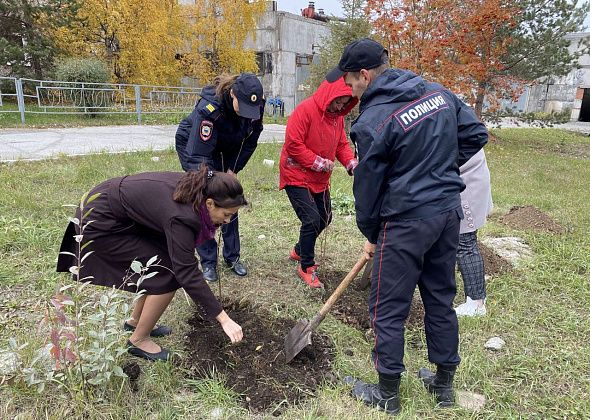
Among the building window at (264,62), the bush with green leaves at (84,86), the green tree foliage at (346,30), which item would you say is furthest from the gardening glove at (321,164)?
the building window at (264,62)

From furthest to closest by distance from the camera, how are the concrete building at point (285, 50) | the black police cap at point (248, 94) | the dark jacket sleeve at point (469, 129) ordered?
the concrete building at point (285, 50) < the black police cap at point (248, 94) < the dark jacket sleeve at point (469, 129)

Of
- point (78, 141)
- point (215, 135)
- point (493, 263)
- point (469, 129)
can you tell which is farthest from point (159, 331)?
point (78, 141)

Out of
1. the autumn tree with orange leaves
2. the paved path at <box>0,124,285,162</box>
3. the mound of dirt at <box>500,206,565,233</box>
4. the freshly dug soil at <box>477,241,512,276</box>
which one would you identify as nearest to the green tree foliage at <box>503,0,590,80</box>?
the autumn tree with orange leaves

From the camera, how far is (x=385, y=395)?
83.8 inches

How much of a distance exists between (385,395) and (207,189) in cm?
126

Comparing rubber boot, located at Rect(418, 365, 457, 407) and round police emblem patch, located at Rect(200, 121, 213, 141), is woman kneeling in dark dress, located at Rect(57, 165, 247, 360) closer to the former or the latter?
round police emblem patch, located at Rect(200, 121, 213, 141)

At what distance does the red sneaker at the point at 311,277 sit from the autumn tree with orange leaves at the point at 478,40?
8580 millimetres

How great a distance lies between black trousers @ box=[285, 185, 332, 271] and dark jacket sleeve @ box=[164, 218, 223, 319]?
1.43 metres

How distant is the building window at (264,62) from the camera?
20062 mm

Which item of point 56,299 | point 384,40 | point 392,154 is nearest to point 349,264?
point 392,154

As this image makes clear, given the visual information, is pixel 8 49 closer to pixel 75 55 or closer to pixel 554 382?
pixel 75 55

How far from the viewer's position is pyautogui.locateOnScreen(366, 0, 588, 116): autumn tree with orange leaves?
10602mm

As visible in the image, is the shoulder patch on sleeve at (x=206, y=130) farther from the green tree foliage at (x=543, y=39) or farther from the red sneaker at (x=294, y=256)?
the green tree foliage at (x=543, y=39)

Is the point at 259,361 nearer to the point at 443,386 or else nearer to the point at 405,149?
the point at 443,386
